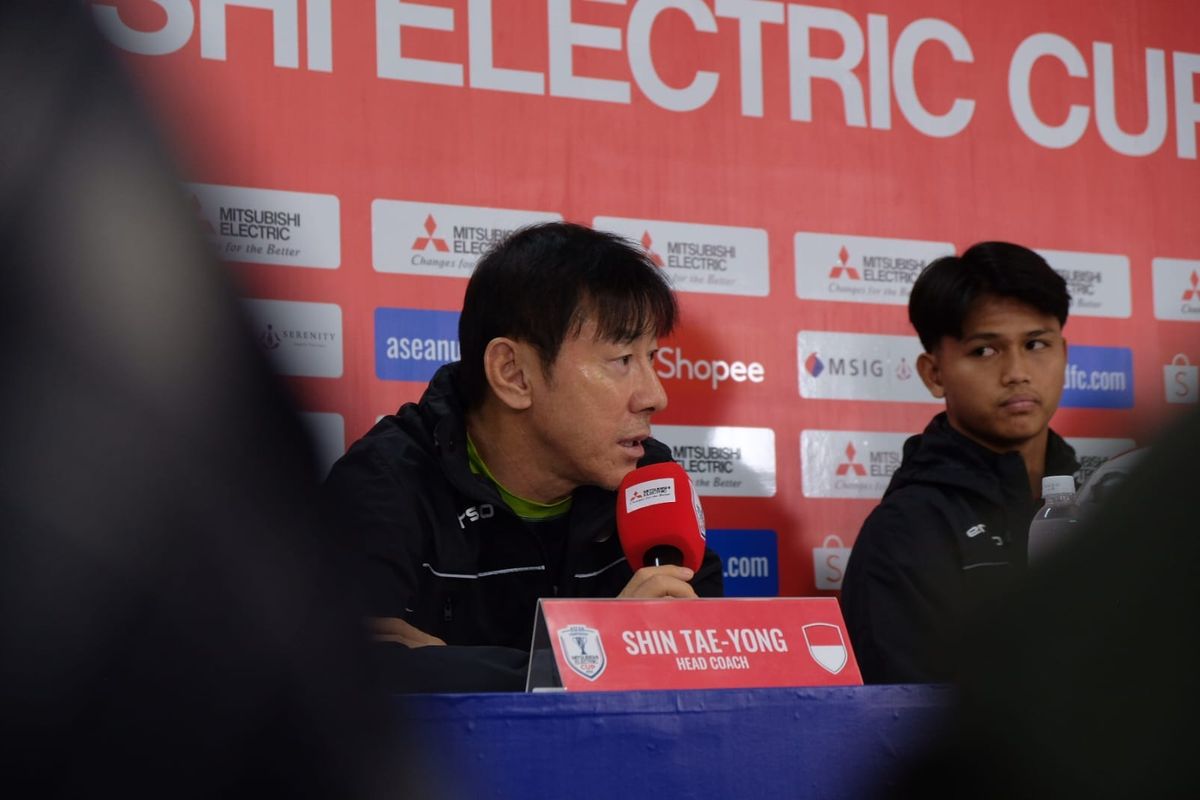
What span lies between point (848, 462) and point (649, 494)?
3.61 ft

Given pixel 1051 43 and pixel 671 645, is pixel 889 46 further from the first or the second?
pixel 671 645

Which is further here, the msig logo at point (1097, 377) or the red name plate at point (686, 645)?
the msig logo at point (1097, 377)

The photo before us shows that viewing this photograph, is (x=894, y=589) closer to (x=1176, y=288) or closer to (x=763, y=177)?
(x=763, y=177)

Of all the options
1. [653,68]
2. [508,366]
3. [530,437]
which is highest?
[653,68]

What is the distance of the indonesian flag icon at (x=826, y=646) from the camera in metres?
1.24

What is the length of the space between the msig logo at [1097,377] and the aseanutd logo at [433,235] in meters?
1.14

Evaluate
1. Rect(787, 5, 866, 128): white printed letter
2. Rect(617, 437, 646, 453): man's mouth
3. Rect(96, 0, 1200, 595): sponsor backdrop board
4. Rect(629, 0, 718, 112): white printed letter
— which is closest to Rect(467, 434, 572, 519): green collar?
Rect(617, 437, 646, 453): man's mouth

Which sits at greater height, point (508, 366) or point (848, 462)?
point (508, 366)

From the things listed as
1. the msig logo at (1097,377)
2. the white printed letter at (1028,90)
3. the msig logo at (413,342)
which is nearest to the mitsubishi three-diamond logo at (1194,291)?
the msig logo at (1097,377)

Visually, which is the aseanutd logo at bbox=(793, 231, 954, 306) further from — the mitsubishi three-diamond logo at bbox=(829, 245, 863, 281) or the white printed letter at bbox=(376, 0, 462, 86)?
the white printed letter at bbox=(376, 0, 462, 86)

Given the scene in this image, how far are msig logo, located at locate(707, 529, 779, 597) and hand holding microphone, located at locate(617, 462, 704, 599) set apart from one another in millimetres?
876

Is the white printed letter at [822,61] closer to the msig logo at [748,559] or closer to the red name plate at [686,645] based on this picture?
the msig logo at [748,559]

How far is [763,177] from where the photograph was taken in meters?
2.57

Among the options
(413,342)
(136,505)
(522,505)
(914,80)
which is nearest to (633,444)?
(522,505)
